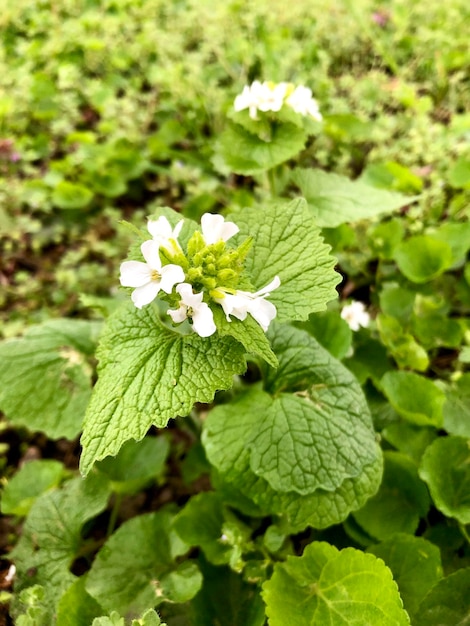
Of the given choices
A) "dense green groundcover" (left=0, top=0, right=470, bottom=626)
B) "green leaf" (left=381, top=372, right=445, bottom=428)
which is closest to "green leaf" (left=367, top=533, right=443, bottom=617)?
"dense green groundcover" (left=0, top=0, right=470, bottom=626)

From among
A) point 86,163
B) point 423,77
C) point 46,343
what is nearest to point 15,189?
point 86,163

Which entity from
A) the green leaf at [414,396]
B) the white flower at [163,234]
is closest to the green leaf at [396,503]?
the green leaf at [414,396]

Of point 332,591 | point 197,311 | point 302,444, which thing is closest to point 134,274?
point 197,311

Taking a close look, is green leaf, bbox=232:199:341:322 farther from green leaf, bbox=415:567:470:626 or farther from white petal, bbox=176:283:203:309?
green leaf, bbox=415:567:470:626

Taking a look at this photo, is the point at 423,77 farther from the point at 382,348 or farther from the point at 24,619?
the point at 24,619

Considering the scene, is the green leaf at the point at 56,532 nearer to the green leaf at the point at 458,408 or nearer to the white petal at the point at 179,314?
the white petal at the point at 179,314
